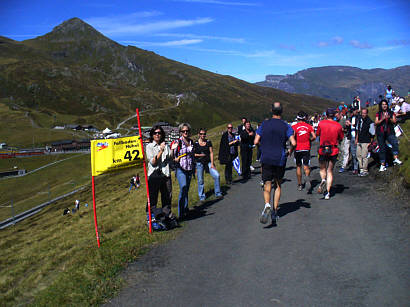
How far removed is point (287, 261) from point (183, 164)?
15.2ft

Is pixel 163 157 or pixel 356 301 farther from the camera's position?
pixel 163 157

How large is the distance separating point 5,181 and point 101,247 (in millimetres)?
92150

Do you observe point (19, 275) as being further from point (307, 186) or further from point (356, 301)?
point (356, 301)

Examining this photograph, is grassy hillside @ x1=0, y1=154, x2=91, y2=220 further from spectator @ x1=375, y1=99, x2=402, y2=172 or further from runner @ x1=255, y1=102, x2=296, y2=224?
runner @ x1=255, y1=102, x2=296, y2=224

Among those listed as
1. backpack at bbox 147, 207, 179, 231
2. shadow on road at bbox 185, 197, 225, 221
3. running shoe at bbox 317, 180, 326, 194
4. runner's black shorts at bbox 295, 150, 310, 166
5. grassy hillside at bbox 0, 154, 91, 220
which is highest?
runner's black shorts at bbox 295, 150, 310, 166

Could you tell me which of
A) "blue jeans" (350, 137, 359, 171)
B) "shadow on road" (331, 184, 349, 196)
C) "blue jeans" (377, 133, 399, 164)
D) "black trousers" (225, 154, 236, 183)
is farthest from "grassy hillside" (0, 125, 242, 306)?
"blue jeans" (377, 133, 399, 164)

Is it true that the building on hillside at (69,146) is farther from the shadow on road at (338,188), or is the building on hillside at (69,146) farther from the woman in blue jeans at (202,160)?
the shadow on road at (338,188)

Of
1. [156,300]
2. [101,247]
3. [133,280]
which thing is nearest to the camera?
[156,300]

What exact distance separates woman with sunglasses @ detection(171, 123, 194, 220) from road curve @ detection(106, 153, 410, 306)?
599 mm

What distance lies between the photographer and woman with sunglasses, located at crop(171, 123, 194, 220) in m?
9.82

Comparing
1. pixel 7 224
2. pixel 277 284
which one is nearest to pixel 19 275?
pixel 277 284

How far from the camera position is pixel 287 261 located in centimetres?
611

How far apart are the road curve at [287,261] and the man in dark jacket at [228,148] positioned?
14.1ft

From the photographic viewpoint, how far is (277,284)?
528 cm
